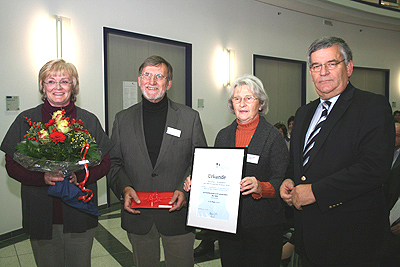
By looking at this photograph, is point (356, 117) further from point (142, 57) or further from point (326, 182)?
point (142, 57)

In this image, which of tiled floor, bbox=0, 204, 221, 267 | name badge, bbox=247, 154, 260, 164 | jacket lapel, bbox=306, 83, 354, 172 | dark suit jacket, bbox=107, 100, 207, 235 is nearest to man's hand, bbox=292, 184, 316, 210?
jacket lapel, bbox=306, 83, 354, 172

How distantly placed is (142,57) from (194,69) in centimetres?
116

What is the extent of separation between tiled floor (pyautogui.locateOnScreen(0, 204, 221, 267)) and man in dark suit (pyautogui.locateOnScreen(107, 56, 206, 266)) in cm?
132

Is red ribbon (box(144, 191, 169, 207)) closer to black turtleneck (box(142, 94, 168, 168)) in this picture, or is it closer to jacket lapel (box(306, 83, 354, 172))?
black turtleneck (box(142, 94, 168, 168))

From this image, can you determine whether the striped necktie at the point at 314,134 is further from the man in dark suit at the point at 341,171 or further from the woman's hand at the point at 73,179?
the woman's hand at the point at 73,179

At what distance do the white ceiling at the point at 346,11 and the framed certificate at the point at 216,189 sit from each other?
659 cm

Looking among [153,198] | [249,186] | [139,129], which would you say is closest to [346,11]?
[139,129]

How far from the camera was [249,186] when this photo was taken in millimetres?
1796

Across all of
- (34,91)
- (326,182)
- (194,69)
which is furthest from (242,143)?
(194,69)

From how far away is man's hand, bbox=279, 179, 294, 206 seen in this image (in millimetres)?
1779

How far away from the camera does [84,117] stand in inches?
81.4

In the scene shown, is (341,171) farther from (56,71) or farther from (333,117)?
(56,71)

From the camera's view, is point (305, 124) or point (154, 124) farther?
point (154, 124)

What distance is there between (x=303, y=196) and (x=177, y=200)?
0.80 metres
